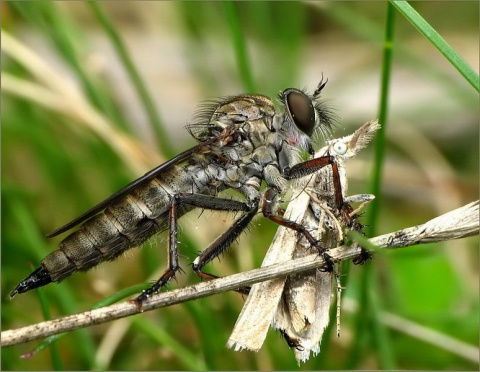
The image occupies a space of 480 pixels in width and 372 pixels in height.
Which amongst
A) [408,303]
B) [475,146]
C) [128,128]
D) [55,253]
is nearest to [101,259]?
[55,253]

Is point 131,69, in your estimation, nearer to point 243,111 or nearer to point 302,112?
point 243,111

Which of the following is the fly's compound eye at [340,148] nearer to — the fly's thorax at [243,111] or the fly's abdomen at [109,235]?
the fly's thorax at [243,111]

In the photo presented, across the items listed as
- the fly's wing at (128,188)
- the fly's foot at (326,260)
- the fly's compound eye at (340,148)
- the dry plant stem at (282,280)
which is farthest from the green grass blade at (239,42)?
the dry plant stem at (282,280)

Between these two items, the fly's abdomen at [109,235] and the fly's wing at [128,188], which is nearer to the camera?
the fly's wing at [128,188]

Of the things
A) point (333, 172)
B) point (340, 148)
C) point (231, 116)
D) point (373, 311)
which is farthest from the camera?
point (231, 116)

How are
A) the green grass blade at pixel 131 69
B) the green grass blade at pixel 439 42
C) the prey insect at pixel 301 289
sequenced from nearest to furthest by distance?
the green grass blade at pixel 439 42
the prey insect at pixel 301 289
the green grass blade at pixel 131 69

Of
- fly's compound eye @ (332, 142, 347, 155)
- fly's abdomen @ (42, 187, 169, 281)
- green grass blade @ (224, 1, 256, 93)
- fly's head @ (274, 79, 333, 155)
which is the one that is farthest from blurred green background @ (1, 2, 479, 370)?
fly's compound eye @ (332, 142, 347, 155)

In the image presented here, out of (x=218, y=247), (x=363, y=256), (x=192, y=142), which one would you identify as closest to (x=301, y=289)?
(x=363, y=256)
